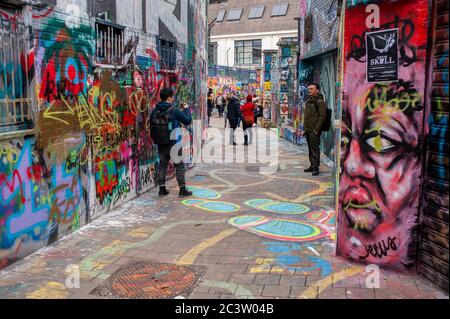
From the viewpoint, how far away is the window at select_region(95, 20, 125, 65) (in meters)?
6.84

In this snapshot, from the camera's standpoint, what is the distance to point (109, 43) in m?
7.13

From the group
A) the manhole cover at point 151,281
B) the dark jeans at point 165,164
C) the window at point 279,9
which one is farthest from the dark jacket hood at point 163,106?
the window at point 279,9

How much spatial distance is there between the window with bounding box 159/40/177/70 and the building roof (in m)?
34.2

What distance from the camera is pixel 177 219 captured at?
6.96m

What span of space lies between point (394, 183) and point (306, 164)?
7.02m

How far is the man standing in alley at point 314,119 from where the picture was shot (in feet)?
31.7

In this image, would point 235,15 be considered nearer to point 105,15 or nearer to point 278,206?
point 105,15

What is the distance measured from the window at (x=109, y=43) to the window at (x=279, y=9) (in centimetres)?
3919

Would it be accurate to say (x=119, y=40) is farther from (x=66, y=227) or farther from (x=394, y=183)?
(x=394, y=183)

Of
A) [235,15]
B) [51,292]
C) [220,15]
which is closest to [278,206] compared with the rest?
[51,292]

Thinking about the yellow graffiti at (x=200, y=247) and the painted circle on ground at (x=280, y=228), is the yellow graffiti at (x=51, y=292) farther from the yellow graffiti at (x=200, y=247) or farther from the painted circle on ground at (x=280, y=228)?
the painted circle on ground at (x=280, y=228)

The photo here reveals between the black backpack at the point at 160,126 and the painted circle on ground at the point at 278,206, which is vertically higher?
the black backpack at the point at 160,126

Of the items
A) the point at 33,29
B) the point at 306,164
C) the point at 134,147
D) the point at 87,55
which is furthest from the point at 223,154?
the point at 33,29
